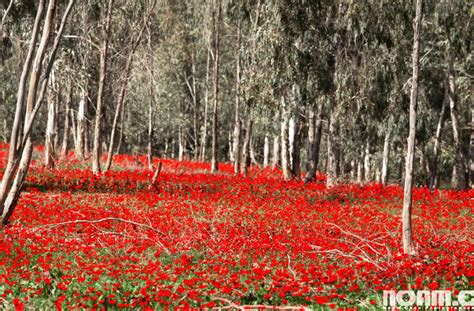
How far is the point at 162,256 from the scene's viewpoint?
9.50 metres

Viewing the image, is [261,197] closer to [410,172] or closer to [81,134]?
[410,172]

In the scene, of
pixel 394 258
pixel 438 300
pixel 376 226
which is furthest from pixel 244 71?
pixel 438 300

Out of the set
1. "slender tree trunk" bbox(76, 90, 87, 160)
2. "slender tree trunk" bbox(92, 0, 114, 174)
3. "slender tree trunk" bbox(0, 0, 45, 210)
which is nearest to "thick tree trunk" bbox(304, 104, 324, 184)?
"slender tree trunk" bbox(92, 0, 114, 174)

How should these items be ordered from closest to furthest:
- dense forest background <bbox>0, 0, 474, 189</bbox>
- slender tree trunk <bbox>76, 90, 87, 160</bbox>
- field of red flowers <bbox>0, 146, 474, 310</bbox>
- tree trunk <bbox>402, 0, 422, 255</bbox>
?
field of red flowers <bbox>0, 146, 474, 310</bbox>
tree trunk <bbox>402, 0, 422, 255</bbox>
dense forest background <bbox>0, 0, 474, 189</bbox>
slender tree trunk <bbox>76, 90, 87, 160</bbox>

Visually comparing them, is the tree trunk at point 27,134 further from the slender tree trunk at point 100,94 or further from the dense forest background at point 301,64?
the slender tree trunk at point 100,94

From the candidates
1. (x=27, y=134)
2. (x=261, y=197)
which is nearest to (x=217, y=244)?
(x=27, y=134)

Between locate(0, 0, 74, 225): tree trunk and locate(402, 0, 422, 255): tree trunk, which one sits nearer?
locate(402, 0, 422, 255): tree trunk

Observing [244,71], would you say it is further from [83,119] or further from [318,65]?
[83,119]

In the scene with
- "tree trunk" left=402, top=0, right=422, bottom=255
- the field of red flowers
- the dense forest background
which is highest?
the dense forest background

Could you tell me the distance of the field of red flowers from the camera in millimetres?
6938

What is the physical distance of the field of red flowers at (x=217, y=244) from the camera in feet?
22.8

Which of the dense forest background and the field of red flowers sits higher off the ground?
the dense forest background

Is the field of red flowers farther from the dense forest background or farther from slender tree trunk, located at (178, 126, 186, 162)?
slender tree trunk, located at (178, 126, 186, 162)

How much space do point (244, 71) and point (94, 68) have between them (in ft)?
38.8
